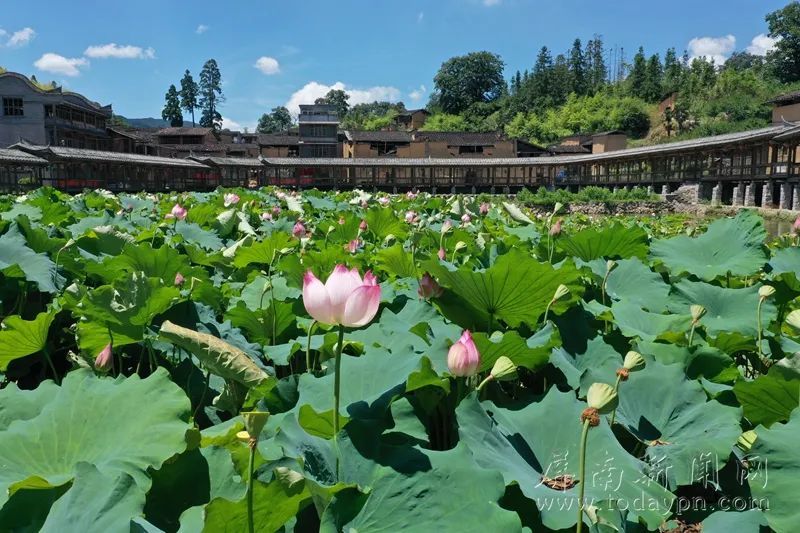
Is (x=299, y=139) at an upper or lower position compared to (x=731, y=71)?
lower

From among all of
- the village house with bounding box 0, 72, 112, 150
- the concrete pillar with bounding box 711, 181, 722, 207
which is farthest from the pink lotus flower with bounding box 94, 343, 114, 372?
the village house with bounding box 0, 72, 112, 150

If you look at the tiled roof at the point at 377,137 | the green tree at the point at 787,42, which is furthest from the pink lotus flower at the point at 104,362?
the green tree at the point at 787,42

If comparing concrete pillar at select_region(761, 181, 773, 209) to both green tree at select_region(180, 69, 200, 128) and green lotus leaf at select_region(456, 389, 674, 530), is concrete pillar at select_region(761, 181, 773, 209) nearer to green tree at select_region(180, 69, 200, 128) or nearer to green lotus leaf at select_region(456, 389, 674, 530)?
green lotus leaf at select_region(456, 389, 674, 530)

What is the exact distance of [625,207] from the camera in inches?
1120

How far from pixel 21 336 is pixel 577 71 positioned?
270 feet

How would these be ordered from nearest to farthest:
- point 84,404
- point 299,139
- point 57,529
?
1. point 57,529
2. point 84,404
3. point 299,139

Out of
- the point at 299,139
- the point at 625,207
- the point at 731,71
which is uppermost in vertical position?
the point at 731,71

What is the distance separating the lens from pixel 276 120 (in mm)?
89000

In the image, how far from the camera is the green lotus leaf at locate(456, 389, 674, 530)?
2.48ft

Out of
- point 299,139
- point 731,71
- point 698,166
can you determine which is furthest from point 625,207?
point 731,71

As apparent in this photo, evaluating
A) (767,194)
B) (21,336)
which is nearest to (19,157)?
(21,336)

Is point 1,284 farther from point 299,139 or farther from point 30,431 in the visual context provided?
point 299,139

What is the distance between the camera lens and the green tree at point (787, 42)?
173 feet

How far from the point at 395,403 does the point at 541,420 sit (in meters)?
0.23
